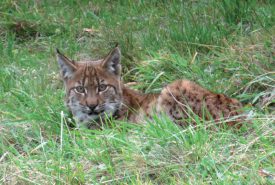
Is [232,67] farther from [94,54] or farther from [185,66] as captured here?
[94,54]

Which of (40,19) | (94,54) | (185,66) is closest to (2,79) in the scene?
(94,54)

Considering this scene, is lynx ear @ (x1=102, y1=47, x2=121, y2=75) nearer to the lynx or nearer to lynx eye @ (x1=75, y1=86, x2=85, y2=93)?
the lynx

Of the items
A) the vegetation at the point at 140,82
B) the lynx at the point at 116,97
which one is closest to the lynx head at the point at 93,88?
the lynx at the point at 116,97

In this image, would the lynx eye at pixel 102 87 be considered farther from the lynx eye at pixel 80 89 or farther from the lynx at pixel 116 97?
the lynx eye at pixel 80 89

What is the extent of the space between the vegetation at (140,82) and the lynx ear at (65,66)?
31 cm

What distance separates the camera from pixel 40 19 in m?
11.8

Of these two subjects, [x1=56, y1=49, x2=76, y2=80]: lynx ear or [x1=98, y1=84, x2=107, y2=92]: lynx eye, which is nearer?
[x1=98, y1=84, x2=107, y2=92]: lynx eye

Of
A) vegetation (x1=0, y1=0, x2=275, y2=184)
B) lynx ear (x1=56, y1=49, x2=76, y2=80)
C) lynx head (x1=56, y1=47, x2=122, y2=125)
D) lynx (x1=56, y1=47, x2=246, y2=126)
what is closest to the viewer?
vegetation (x1=0, y1=0, x2=275, y2=184)

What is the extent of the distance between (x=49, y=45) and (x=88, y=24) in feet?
2.59

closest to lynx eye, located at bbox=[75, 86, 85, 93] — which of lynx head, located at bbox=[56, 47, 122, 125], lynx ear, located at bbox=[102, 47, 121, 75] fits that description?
lynx head, located at bbox=[56, 47, 122, 125]

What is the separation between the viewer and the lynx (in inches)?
293

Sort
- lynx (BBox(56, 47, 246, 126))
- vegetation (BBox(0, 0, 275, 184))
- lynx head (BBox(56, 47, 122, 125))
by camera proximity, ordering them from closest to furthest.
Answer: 1. vegetation (BBox(0, 0, 275, 184))
2. lynx (BBox(56, 47, 246, 126))
3. lynx head (BBox(56, 47, 122, 125))

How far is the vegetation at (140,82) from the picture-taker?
5.86 m

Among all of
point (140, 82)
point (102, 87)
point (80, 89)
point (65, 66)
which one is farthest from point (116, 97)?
point (140, 82)
